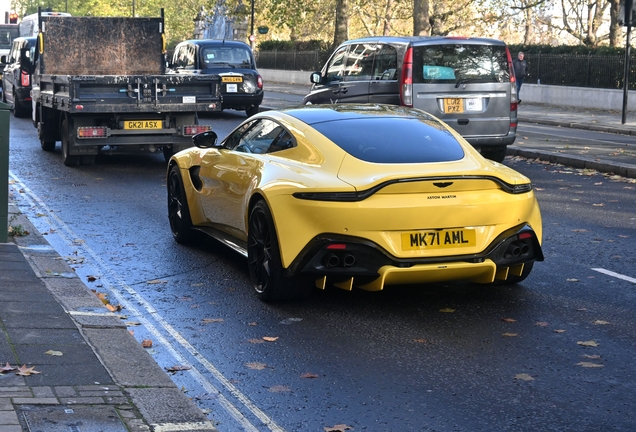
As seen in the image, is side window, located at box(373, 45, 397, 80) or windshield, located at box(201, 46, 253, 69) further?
windshield, located at box(201, 46, 253, 69)

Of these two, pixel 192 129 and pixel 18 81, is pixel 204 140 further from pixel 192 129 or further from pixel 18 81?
pixel 18 81

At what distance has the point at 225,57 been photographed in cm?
2878

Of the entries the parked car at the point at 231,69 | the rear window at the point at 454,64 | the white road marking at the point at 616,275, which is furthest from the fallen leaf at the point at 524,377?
the parked car at the point at 231,69

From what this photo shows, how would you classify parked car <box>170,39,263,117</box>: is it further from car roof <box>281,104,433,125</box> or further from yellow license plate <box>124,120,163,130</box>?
car roof <box>281,104,433,125</box>

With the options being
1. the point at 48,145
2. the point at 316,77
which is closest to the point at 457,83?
the point at 316,77

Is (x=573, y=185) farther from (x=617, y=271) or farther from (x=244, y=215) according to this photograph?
(x=244, y=215)

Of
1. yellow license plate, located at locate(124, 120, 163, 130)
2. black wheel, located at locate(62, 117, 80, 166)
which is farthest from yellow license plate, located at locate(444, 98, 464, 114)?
black wheel, located at locate(62, 117, 80, 166)

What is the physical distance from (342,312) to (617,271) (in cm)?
259

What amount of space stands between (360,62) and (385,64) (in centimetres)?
72

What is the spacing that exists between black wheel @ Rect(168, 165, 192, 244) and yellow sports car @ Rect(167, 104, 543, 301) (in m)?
1.55

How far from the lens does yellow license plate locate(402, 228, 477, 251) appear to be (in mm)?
6832

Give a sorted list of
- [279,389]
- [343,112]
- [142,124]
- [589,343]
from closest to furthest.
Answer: [279,389] < [589,343] < [343,112] < [142,124]

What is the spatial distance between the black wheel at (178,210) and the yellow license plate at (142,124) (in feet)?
19.3

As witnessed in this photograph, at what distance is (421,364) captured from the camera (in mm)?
5867
